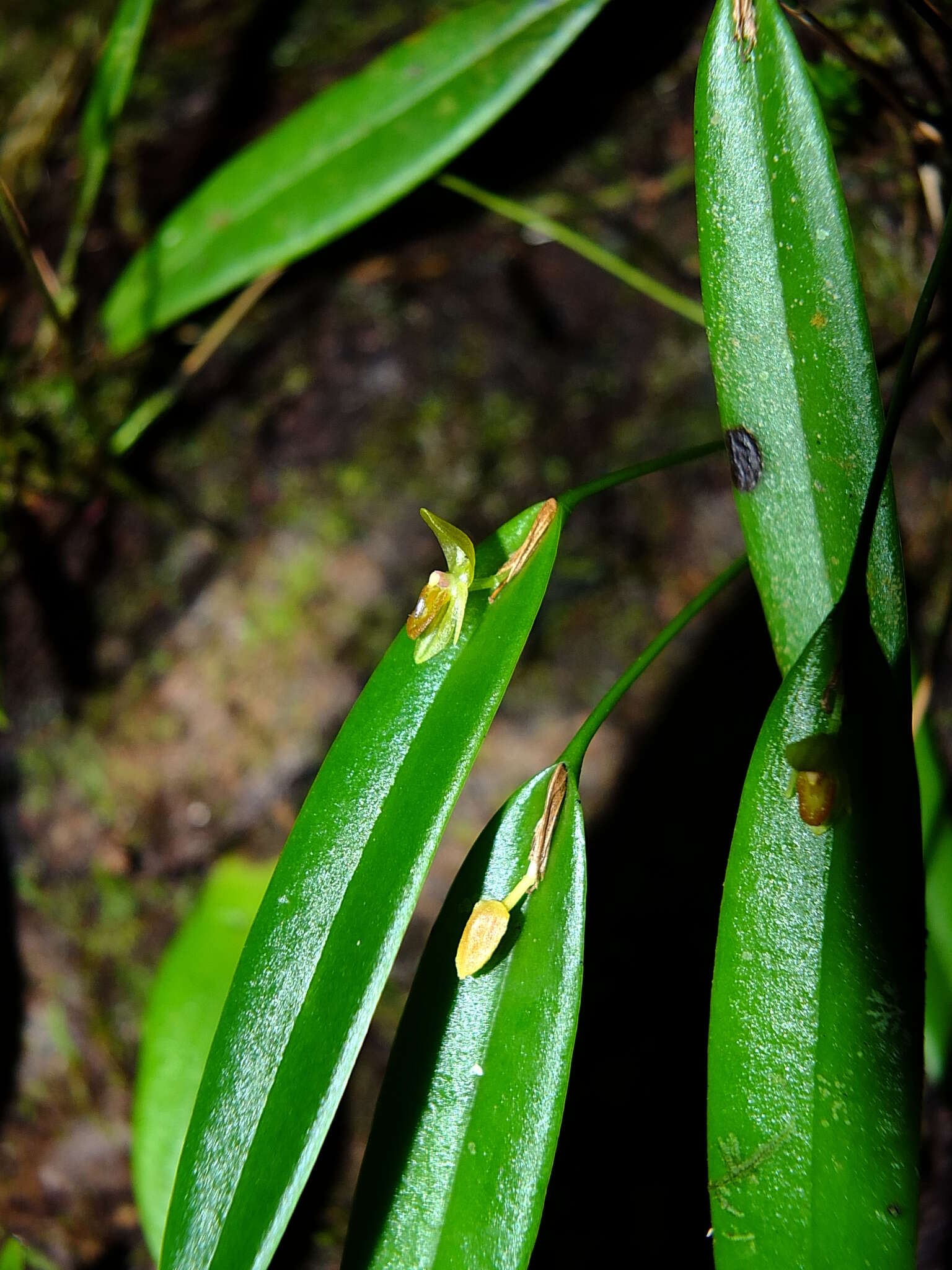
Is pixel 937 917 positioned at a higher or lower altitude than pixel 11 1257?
higher

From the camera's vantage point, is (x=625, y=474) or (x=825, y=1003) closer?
(x=825, y=1003)

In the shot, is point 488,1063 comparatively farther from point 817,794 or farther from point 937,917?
point 937,917

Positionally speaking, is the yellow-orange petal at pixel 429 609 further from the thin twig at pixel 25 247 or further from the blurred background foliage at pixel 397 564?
the thin twig at pixel 25 247

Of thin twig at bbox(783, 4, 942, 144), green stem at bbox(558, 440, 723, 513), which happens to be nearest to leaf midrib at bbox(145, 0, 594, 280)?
thin twig at bbox(783, 4, 942, 144)

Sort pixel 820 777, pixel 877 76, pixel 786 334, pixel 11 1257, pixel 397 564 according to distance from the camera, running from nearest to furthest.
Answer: pixel 820 777, pixel 786 334, pixel 877 76, pixel 11 1257, pixel 397 564

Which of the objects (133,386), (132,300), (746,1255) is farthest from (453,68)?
(746,1255)

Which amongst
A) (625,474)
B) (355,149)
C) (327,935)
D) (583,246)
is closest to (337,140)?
(355,149)
